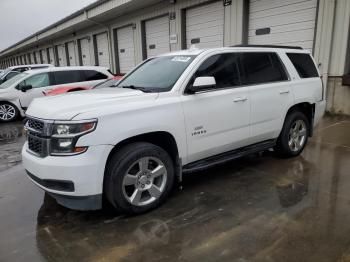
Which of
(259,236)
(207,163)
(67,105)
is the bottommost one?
(259,236)

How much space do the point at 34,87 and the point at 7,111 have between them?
49.8 inches

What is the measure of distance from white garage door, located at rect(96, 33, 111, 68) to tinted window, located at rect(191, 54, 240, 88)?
56.5 feet

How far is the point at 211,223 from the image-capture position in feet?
11.1

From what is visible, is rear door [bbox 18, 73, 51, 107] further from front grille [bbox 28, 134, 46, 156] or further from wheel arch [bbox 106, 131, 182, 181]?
wheel arch [bbox 106, 131, 182, 181]

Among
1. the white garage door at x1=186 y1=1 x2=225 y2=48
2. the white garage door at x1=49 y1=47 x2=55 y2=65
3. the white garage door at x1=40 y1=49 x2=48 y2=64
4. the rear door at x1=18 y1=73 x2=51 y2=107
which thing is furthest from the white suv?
the white garage door at x1=40 y1=49 x2=48 y2=64

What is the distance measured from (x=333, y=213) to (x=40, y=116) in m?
3.40

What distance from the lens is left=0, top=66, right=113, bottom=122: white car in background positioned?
36.0ft

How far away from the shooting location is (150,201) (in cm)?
367

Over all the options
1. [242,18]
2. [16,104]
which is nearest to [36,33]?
[16,104]

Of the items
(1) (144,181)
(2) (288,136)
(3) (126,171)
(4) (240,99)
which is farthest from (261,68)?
(3) (126,171)

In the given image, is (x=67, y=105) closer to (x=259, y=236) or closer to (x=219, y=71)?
(x=219, y=71)

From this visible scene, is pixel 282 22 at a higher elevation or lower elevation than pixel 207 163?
higher

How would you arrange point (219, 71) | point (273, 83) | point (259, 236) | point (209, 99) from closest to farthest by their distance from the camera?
1. point (259, 236)
2. point (209, 99)
3. point (219, 71)
4. point (273, 83)

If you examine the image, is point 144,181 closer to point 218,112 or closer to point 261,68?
point 218,112
